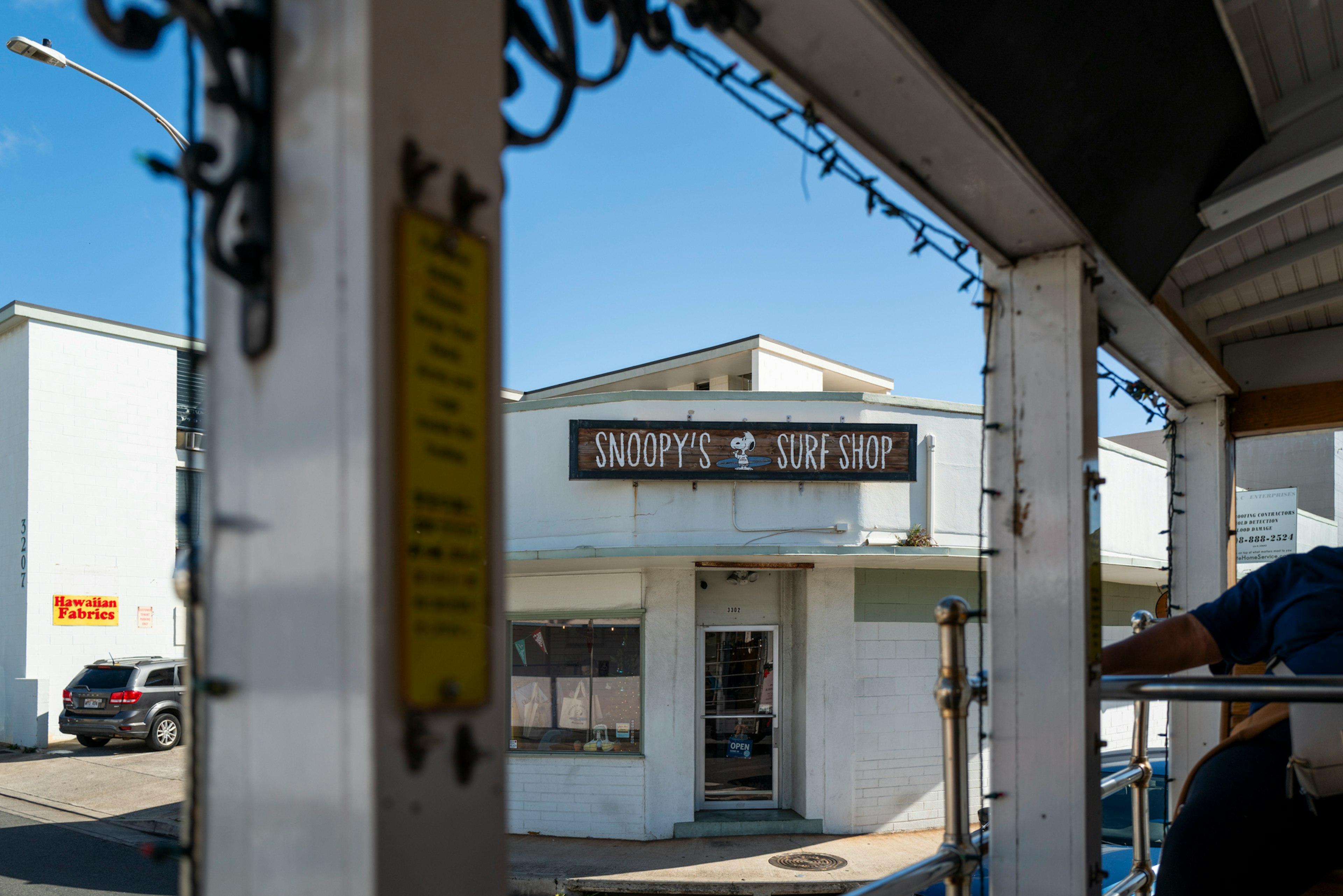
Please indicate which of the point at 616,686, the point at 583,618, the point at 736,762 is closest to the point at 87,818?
the point at 583,618

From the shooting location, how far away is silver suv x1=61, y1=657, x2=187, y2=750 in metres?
15.8

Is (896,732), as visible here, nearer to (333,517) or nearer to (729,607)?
(729,607)

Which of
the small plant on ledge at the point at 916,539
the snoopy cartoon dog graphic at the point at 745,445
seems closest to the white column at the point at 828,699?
the small plant on ledge at the point at 916,539

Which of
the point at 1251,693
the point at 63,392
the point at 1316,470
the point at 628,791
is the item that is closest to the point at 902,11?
the point at 1251,693

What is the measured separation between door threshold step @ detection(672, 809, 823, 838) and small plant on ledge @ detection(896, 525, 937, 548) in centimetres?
343

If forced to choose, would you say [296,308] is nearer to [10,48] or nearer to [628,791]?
[10,48]

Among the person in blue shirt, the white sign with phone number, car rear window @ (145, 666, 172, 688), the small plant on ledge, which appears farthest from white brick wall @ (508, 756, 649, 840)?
the white sign with phone number

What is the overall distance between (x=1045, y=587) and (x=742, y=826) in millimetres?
9541

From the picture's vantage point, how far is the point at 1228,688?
7.97 ft

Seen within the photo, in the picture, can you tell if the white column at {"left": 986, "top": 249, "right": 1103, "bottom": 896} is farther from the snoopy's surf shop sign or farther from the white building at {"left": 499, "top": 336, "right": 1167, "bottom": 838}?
the snoopy's surf shop sign

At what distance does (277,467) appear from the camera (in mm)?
1029

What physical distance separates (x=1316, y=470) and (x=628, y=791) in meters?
22.6

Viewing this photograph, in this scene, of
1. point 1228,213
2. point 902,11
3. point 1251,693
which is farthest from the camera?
point 1228,213

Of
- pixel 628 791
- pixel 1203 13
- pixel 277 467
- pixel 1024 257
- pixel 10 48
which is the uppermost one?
pixel 10 48
